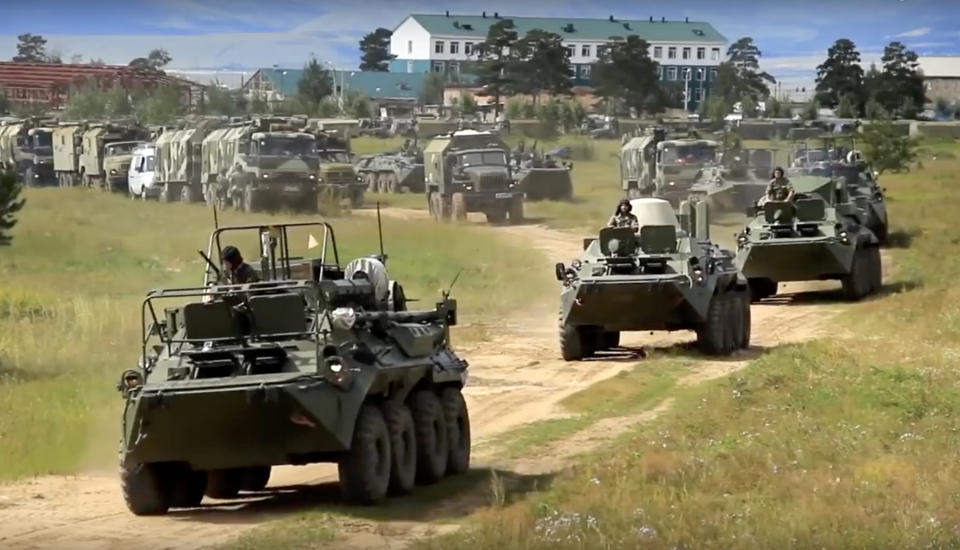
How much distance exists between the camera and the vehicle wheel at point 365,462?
40.3 feet

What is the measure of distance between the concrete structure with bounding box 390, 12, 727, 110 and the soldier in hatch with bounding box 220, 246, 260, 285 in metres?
1.87

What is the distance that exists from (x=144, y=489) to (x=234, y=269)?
1696 mm

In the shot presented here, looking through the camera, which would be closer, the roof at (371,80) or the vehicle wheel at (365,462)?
the vehicle wheel at (365,462)

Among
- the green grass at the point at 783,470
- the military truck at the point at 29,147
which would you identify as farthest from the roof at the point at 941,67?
the military truck at the point at 29,147

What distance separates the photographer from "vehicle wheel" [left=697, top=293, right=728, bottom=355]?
2155 centimetres

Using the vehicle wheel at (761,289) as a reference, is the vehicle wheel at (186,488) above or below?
above

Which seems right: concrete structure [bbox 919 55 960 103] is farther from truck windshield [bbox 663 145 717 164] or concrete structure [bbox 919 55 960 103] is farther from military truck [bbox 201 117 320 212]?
military truck [bbox 201 117 320 212]

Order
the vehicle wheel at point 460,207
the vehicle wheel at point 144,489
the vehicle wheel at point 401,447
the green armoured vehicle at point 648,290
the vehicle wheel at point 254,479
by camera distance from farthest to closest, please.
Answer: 1. the vehicle wheel at point 460,207
2. the green armoured vehicle at point 648,290
3. the vehicle wheel at point 254,479
4. the vehicle wheel at point 401,447
5. the vehicle wheel at point 144,489

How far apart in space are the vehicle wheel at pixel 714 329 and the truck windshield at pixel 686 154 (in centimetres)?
2246

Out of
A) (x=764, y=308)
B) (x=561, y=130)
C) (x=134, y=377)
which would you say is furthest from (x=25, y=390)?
(x=561, y=130)

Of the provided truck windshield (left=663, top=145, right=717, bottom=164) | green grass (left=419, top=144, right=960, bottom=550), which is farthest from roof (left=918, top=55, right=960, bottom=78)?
truck windshield (left=663, top=145, right=717, bottom=164)

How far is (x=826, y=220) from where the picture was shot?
28.4m

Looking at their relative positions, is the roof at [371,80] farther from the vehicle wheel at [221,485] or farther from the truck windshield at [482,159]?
the vehicle wheel at [221,485]

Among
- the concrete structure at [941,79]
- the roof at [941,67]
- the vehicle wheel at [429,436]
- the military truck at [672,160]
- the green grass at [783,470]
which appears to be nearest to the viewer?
the green grass at [783,470]
